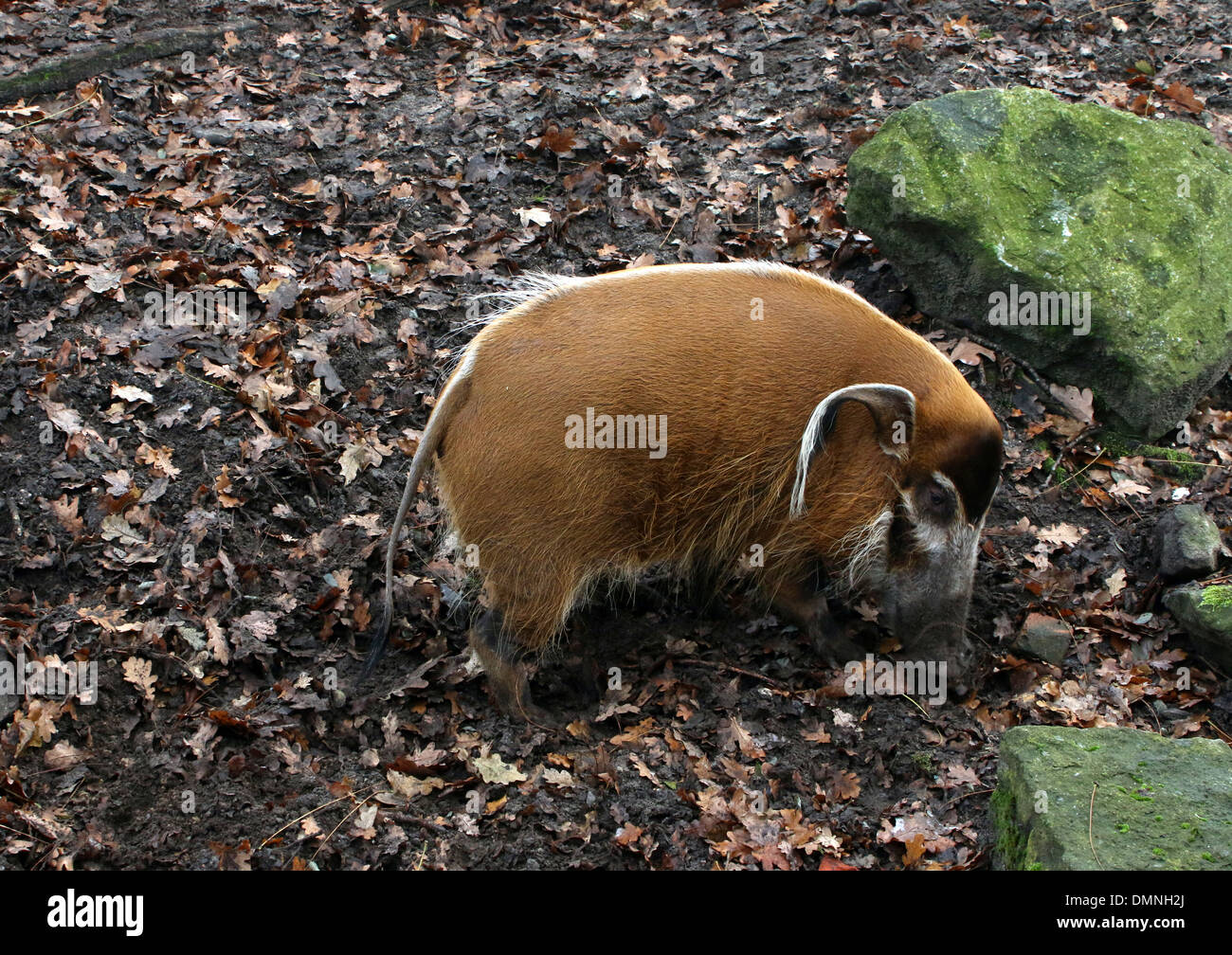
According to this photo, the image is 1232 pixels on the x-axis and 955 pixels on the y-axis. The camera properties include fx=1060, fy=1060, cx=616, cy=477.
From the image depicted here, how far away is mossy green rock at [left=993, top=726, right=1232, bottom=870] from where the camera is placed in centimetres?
371

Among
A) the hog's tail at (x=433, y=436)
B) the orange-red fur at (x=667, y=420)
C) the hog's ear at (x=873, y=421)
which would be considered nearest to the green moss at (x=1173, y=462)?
the orange-red fur at (x=667, y=420)

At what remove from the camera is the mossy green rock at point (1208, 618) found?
5.32 metres

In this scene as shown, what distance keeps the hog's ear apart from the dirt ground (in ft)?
3.84

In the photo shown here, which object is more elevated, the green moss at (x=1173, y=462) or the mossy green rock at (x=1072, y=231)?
the mossy green rock at (x=1072, y=231)

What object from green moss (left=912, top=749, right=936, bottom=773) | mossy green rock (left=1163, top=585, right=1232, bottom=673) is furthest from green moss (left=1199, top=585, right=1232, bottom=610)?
green moss (left=912, top=749, right=936, bottom=773)

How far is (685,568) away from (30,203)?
525 cm

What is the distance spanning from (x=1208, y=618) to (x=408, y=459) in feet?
14.6

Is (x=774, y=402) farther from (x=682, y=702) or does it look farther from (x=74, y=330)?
(x=74, y=330)

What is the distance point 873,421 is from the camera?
511 cm

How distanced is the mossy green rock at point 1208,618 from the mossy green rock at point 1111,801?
47.3 inches

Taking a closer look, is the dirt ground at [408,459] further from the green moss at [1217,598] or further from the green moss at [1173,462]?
the green moss at [1217,598]

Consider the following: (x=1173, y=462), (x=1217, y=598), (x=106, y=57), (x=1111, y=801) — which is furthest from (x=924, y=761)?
(x=106, y=57)

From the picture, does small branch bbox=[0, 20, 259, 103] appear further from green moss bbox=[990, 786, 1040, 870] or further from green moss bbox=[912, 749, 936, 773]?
green moss bbox=[990, 786, 1040, 870]

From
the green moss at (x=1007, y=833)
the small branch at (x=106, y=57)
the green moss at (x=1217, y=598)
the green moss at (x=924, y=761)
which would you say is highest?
the small branch at (x=106, y=57)
